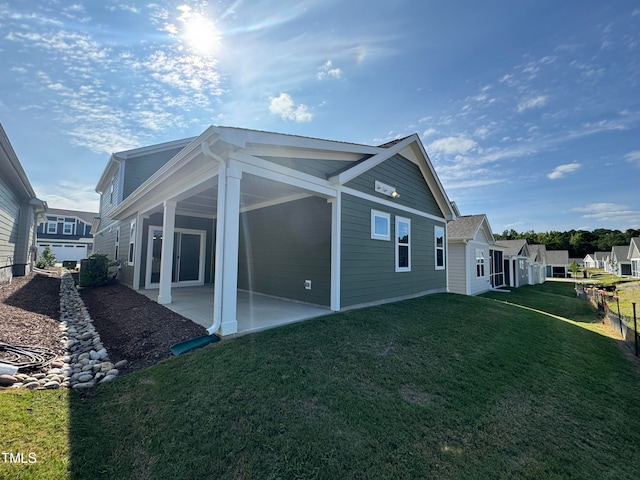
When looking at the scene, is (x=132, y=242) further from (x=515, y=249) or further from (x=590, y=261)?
(x=590, y=261)

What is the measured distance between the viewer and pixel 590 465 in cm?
240

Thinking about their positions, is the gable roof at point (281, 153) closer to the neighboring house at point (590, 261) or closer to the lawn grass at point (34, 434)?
the lawn grass at point (34, 434)

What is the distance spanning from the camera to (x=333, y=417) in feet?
8.53

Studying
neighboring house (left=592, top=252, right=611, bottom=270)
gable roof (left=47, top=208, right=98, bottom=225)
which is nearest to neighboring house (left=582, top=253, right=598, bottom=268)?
neighboring house (left=592, top=252, right=611, bottom=270)

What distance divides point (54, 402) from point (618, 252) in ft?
226

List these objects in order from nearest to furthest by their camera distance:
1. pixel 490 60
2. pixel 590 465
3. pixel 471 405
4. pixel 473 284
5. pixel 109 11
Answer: pixel 590 465 → pixel 471 405 → pixel 109 11 → pixel 490 60 → pixel 473 284

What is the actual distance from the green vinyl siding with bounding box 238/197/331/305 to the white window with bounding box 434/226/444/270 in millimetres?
5568

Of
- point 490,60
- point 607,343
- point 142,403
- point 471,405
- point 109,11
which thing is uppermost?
point 490,60

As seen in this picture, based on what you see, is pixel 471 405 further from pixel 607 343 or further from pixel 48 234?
pixel 48 234

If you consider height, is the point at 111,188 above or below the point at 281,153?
above

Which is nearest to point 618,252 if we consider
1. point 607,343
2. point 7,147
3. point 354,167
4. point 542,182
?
point 542,182

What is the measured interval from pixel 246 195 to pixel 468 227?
40.0 ft

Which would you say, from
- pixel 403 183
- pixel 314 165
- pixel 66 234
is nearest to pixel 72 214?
pixel 66 234

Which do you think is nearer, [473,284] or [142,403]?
[142,403]
